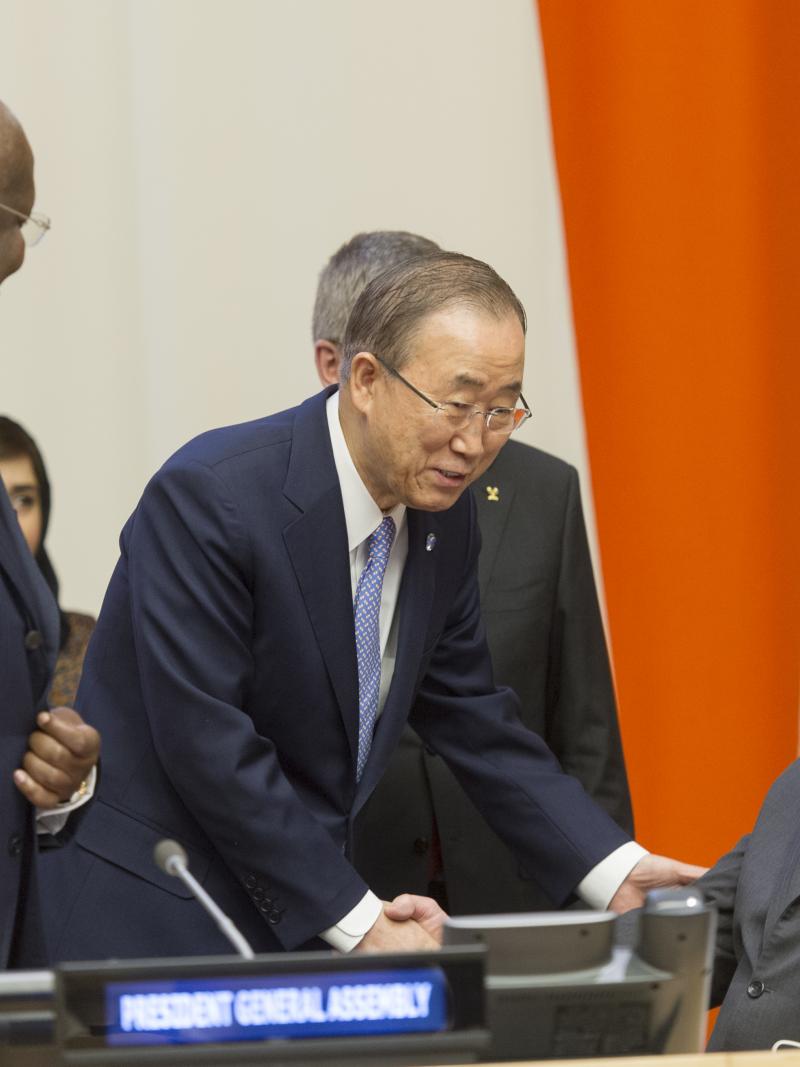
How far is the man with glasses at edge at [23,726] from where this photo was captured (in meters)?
1.55

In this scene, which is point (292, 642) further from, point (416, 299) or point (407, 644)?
point (416, 299)

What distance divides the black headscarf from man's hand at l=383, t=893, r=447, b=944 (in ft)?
4.43

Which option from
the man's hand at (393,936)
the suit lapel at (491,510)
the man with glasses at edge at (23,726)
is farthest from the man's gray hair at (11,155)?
the suit lapel at (491,510)

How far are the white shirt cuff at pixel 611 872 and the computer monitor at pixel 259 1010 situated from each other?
902 millimetres

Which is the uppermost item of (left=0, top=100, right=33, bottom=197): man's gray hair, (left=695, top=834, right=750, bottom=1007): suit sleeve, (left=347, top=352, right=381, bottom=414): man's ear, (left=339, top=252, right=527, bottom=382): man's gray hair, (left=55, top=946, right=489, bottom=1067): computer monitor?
(left=0, top=100, right=33, bottom=197): man's gray hair

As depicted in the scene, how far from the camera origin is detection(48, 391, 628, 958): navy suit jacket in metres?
1.71

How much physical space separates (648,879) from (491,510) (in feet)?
2.43

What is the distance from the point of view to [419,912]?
5.67 feet

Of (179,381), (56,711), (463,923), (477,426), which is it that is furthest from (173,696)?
(179,381)

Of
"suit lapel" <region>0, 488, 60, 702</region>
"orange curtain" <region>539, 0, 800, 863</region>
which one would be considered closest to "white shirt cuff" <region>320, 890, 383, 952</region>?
"suit lapel" <region>0, 488, 60, 702</region>

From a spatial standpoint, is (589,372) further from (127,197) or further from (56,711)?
(56,711)

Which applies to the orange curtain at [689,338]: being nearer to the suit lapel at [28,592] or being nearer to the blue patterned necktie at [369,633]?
the blue patterned necktie at [369,633]

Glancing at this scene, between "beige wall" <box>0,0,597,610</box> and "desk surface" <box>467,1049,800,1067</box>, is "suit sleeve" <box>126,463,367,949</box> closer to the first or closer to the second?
"desk surface" <box>467,1049,800,1067</box>

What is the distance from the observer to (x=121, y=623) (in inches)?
71.6
